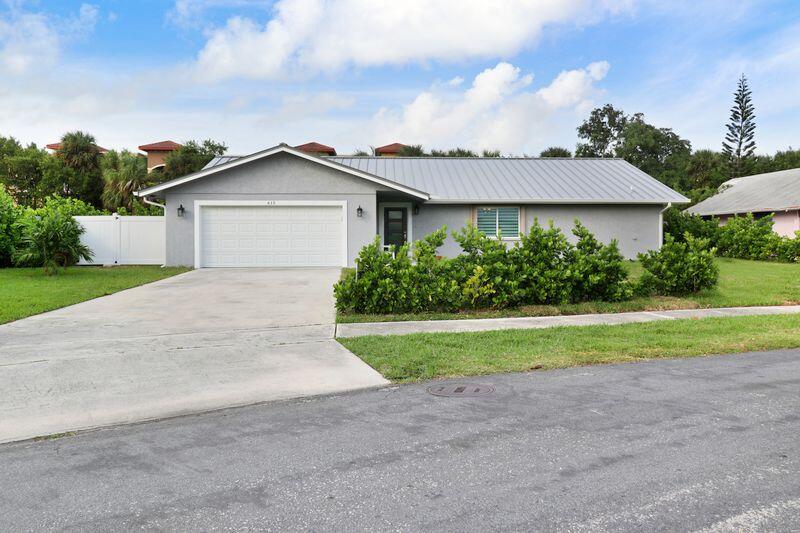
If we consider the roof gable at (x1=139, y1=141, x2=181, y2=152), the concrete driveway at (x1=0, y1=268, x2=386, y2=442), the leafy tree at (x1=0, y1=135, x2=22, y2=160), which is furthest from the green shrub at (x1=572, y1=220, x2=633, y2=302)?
the leafy tree at (x1=0, y1=135, x2=22, y2=160)

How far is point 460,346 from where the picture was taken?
A: 24.7ft

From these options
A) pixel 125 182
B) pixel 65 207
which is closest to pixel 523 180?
pixel 65 207

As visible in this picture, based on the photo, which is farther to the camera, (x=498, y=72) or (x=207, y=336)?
(x=498, y=72)

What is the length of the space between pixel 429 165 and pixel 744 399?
21585 mm

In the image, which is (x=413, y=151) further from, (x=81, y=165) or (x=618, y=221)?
(x=618, y=221)

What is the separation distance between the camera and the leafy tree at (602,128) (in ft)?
204

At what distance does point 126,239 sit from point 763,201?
99.5 feet

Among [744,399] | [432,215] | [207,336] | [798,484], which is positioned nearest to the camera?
[798,484]

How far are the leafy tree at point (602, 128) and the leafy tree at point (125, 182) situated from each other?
145 feet

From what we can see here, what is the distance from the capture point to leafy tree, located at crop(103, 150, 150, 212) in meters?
33.7

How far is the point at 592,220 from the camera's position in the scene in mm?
22391

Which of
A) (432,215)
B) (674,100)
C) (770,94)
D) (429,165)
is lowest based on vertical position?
(432,215)

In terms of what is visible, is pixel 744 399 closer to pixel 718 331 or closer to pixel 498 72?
pixel 718 331

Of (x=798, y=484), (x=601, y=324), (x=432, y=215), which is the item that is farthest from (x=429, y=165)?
(x=798, y=484)
